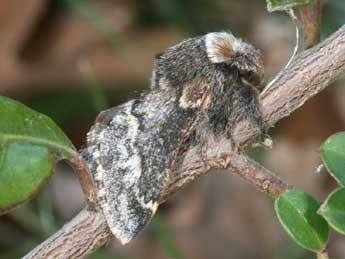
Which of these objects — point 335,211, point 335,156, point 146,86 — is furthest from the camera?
point 146,86

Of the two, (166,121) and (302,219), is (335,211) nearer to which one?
(302,219)

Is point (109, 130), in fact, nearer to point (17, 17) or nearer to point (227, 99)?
point (227, 99)

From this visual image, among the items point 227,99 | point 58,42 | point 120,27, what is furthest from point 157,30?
point 227,99

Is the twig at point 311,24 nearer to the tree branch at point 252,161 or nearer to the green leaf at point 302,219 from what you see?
the tree branch at point 252,161

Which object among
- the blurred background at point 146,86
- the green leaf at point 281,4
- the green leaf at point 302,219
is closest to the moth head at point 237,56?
the green leaf at point 281,4

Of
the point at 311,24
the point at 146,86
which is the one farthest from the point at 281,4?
the point at 146,86

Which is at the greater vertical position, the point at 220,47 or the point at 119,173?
the point at 220,47
